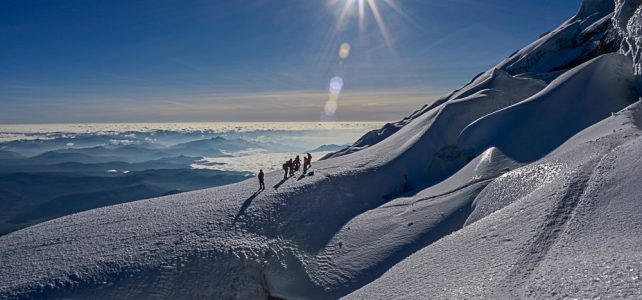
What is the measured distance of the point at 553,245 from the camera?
1188 centimetres

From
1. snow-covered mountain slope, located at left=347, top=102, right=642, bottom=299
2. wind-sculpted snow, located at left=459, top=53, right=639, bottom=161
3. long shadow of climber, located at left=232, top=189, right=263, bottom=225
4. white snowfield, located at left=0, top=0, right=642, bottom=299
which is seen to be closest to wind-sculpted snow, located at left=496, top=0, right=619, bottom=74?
white snowfield, located at left=0, top=0, right=642, bottom=299

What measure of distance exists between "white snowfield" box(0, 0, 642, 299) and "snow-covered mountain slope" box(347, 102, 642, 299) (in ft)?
0.23

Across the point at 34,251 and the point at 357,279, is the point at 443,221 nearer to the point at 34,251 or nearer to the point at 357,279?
the point at 357,279

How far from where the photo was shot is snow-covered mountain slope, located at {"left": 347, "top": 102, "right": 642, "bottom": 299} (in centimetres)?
923

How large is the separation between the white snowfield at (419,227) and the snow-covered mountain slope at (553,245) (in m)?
0.07

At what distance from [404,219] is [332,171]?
11.0 meters

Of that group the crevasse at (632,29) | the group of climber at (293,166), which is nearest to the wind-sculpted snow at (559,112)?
the crevasse at (632,29)

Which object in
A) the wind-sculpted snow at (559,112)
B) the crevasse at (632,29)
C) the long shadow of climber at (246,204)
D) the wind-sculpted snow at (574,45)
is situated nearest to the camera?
the long shadow of climber at (246,204)

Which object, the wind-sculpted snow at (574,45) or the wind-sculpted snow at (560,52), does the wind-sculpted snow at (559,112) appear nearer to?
the wind-sculpted snow at (560,52)

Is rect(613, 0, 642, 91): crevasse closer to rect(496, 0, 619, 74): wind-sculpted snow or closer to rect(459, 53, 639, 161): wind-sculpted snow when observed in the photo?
rect(459, 53, 639, 161): wind-sculpted snow

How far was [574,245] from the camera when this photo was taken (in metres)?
11.4

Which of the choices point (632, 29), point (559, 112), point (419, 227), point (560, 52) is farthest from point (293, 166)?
point (560, 52)

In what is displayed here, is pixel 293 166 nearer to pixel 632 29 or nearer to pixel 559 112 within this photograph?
pixel 559 112

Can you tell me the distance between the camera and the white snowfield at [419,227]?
458 inches
